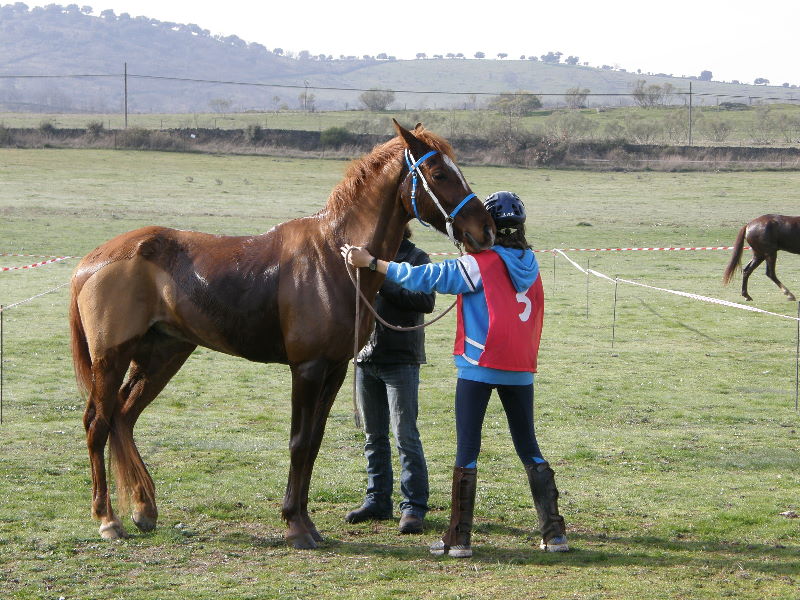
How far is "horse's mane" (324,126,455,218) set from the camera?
5.68 meters

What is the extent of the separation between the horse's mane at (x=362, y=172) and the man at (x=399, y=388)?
1.82ft

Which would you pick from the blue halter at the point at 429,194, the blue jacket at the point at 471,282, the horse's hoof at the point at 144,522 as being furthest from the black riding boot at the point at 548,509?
the horse's hoof at the point at 144,522

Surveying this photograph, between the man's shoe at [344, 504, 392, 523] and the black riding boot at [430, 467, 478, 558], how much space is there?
0.90m

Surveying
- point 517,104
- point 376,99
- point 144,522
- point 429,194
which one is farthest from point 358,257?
point 376,99

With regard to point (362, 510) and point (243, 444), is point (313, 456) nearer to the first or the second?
point (362, 510)

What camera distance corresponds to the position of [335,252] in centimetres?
574

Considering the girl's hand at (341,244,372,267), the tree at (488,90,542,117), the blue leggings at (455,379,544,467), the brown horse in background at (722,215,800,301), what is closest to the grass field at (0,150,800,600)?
the blue leggings at (455,379,544,467)

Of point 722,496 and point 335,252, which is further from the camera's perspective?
point 722,496

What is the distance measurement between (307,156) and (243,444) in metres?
40.7

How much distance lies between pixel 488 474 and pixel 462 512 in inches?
74.5

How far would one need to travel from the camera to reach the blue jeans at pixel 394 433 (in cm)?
621

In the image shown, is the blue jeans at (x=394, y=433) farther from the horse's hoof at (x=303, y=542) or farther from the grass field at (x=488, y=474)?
the horse's hoof at (x=303, y=542)

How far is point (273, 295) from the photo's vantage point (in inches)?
227

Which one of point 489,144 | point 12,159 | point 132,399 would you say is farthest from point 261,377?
point 489,144
